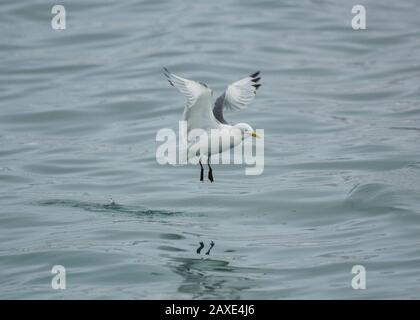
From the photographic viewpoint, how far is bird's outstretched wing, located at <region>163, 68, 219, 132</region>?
12.6 meters

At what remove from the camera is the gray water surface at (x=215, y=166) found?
507 inches

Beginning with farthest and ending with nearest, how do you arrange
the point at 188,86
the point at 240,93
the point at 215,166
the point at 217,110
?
the point at 215,166 < the point at 217,110 < the point at 240,93 < the point at 188,86

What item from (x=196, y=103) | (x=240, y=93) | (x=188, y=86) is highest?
(x=240, y=93)

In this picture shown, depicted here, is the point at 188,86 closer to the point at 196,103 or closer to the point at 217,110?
the point at 196,103

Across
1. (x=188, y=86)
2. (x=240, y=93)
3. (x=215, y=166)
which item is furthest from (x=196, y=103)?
(x=215, y=166)

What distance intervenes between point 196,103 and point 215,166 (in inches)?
197

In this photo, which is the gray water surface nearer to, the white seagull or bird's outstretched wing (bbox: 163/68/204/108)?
the white seagull

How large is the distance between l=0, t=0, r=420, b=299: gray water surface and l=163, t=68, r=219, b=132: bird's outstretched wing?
5.61ft

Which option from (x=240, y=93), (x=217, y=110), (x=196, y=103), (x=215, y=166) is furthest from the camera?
(x=215, y=166)

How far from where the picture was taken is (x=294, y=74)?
23.4 meters

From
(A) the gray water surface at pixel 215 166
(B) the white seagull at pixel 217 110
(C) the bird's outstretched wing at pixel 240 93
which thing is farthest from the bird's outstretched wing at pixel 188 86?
(A) the gray water surface at pixel 215 166

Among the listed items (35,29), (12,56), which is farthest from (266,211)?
(35,29)

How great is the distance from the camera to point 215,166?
17.9 metres

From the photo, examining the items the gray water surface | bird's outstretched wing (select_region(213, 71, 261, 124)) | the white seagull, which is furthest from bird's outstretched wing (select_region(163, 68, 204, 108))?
the gray water surface
